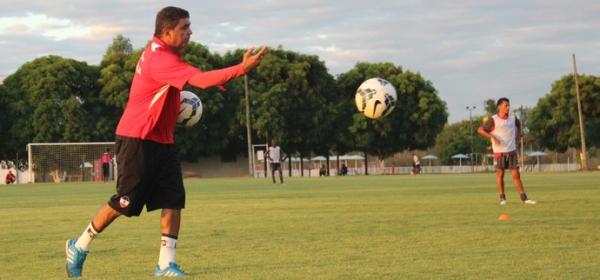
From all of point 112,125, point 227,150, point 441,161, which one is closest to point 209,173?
point 227,150

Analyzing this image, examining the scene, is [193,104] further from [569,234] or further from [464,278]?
[464,278]

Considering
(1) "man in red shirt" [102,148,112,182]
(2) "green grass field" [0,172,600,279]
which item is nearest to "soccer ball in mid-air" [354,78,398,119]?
(2) "green grass field" [0,172,600,279]

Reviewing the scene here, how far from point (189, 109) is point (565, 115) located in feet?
223

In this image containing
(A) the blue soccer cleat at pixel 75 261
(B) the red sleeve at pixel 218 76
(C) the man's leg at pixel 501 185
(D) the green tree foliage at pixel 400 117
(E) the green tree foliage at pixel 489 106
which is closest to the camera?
(B) the red sleeve at pixel 218 76

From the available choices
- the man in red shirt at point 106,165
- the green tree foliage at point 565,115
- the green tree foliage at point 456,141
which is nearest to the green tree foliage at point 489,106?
the green tree foliage at point 456,141

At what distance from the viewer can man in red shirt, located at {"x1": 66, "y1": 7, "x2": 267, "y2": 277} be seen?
7.22 meters

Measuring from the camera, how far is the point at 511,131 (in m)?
17.8

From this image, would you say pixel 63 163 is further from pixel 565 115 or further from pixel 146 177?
pixel 146 177

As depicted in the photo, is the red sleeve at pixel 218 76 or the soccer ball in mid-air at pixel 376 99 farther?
the soccer ball in mid-air at pixel 376 99

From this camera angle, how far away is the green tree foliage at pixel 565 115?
7669 centimetres

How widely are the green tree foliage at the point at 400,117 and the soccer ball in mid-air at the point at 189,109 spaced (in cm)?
5752

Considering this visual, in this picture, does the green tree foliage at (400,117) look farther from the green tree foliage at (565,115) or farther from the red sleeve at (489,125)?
the red sleeve at (489,125)

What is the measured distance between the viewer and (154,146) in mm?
7395

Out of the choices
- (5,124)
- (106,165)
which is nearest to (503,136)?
(106,165)
